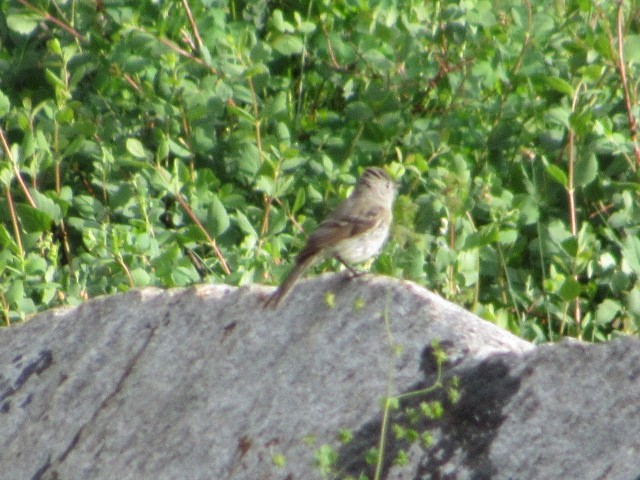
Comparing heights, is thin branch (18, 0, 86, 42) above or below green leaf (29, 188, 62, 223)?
above

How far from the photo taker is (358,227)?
6922 mm

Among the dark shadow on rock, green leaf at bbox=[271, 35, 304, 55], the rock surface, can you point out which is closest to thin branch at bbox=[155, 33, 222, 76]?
green leaf at bbox=[271, 35, 304, 55]

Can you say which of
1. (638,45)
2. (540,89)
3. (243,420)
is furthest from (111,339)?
(540,89)

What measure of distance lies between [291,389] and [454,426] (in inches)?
29.0

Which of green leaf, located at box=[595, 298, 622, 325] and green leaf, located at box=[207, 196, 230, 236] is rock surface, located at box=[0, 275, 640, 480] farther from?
green leaf, located at box=[595, 298, 622, 325]

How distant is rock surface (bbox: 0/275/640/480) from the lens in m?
3.87

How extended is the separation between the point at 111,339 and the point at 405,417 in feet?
5.44

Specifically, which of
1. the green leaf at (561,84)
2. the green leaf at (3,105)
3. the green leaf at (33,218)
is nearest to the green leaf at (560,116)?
the green leaf at (561,84)

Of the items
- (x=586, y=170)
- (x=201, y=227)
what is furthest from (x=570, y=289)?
(x=201, y=227)

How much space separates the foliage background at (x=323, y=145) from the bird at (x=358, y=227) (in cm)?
16

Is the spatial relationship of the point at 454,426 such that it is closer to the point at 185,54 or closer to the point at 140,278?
the point at 140,278

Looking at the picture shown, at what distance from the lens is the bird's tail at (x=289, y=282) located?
5.04 meters

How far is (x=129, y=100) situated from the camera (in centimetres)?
876

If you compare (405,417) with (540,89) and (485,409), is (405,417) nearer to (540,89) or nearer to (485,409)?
(485,409)
